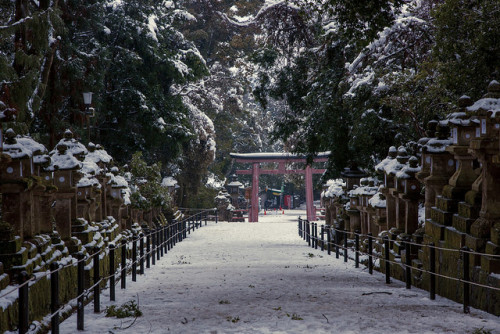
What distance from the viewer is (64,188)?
37.6 ft

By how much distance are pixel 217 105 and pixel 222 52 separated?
152 inches

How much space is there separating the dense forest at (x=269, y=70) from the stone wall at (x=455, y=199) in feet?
6.27

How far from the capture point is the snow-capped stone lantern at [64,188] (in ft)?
37.2

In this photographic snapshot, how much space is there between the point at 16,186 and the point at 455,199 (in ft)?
21.3

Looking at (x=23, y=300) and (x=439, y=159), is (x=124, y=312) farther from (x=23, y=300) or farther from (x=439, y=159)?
(x=439, y=159)

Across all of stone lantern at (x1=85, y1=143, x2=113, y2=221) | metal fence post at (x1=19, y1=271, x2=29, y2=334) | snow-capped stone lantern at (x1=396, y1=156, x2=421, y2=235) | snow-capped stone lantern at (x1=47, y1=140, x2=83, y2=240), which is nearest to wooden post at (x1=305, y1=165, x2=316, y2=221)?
stone lantern at (x1=85, y1=143, x2=113, y2=221)

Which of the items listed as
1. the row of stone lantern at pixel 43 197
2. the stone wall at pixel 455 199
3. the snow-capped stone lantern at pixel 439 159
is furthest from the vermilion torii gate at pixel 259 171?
the snow-capped stone lantern at pixel 439 159

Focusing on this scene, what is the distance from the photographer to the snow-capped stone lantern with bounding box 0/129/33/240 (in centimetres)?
852

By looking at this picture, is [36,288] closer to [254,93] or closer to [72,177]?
[72,177]

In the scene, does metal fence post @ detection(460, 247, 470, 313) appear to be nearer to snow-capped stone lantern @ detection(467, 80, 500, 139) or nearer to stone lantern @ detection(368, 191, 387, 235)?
snow-capped stone lantern @ detection(467, 80, 500, 139)

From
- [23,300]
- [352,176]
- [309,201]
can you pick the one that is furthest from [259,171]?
[23,300]

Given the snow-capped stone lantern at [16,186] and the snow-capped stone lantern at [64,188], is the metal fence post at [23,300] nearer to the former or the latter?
the snow-capped stone lantern at [16,186]

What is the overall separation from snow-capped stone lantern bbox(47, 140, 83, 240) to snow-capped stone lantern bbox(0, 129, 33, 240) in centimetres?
232

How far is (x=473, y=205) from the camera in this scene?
9.45m
